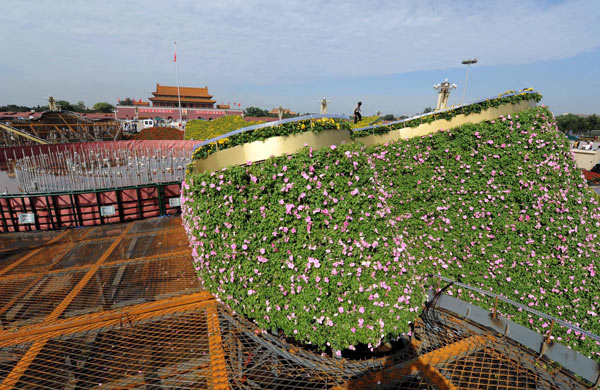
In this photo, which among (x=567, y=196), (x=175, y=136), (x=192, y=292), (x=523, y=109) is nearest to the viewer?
(x=192, y=292)

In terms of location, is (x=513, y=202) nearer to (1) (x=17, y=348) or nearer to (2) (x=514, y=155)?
(2) (x=514, y=155)

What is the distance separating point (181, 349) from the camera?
4383mm

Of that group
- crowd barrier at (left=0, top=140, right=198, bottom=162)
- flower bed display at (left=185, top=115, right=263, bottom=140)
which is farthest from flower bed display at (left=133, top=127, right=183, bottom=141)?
crowd barrier at (left=0, top=140, right=198, bottom=162)

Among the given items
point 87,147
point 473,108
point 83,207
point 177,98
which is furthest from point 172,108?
point 473,108

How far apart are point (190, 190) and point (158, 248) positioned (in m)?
4.40

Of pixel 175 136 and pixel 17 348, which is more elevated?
pixel 175 136

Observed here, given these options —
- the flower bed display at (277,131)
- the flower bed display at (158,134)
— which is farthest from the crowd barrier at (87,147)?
the flower bed display at (277,131)

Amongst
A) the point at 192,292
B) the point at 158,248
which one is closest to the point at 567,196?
the point at 192,292

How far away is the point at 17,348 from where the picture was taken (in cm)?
425

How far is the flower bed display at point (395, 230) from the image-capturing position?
13.1 feet

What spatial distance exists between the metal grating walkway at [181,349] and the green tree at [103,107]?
88.5 meters

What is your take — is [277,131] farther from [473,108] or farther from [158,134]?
[158,134]

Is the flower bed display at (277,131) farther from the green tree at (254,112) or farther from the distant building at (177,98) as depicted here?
the green tree at (254,112)

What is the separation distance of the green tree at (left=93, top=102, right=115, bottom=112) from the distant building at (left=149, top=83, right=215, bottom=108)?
76.2ft
